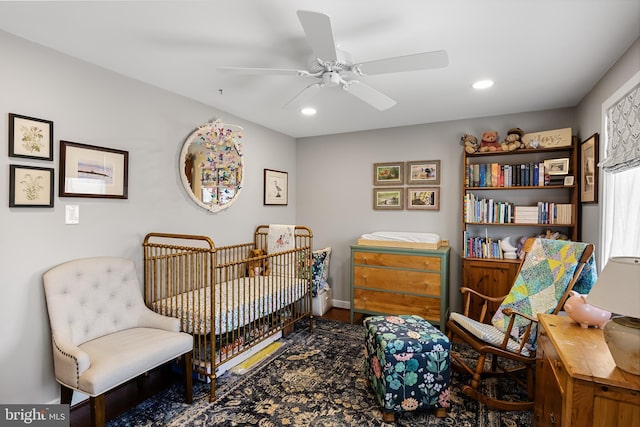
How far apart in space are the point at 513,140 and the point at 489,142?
0.71 ft

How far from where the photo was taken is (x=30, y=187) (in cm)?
196

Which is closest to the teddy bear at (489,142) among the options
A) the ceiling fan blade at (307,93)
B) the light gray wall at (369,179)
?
the light gray wall at (369,179)

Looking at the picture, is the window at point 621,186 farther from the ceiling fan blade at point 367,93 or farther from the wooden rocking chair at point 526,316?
the ceiling fan blade at point 367,93

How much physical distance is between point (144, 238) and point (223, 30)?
1.70 m

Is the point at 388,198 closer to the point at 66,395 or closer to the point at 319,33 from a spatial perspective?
the point at 319,33

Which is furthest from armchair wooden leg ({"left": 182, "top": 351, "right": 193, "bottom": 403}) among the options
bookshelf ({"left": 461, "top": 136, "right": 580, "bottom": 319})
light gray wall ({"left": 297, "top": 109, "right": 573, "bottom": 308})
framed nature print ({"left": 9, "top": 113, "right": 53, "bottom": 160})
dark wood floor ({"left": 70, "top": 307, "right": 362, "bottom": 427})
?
bookshelf ({"left": 461, "top": 136, "right": 580, "bottom": 319})

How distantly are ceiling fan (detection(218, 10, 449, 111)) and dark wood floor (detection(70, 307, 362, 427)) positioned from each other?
2261 millimetres

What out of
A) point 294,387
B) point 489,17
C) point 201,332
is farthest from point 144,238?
point 489,17

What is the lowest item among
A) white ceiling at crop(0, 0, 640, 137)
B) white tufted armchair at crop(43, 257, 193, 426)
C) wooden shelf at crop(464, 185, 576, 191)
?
white tufted armchair at crop(43, 257, 193, 426)

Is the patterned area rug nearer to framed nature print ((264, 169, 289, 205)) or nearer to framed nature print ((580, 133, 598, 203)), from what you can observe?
framed nature print ((580, 133, 598, 203))

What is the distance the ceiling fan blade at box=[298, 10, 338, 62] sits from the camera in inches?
53.5

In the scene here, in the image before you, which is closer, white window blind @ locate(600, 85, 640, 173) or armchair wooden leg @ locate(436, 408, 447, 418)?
white window blind @ locate(600, 85, 640, 173)

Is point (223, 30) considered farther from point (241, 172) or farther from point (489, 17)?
point (241, 172)

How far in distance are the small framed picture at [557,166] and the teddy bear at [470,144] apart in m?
0.65
